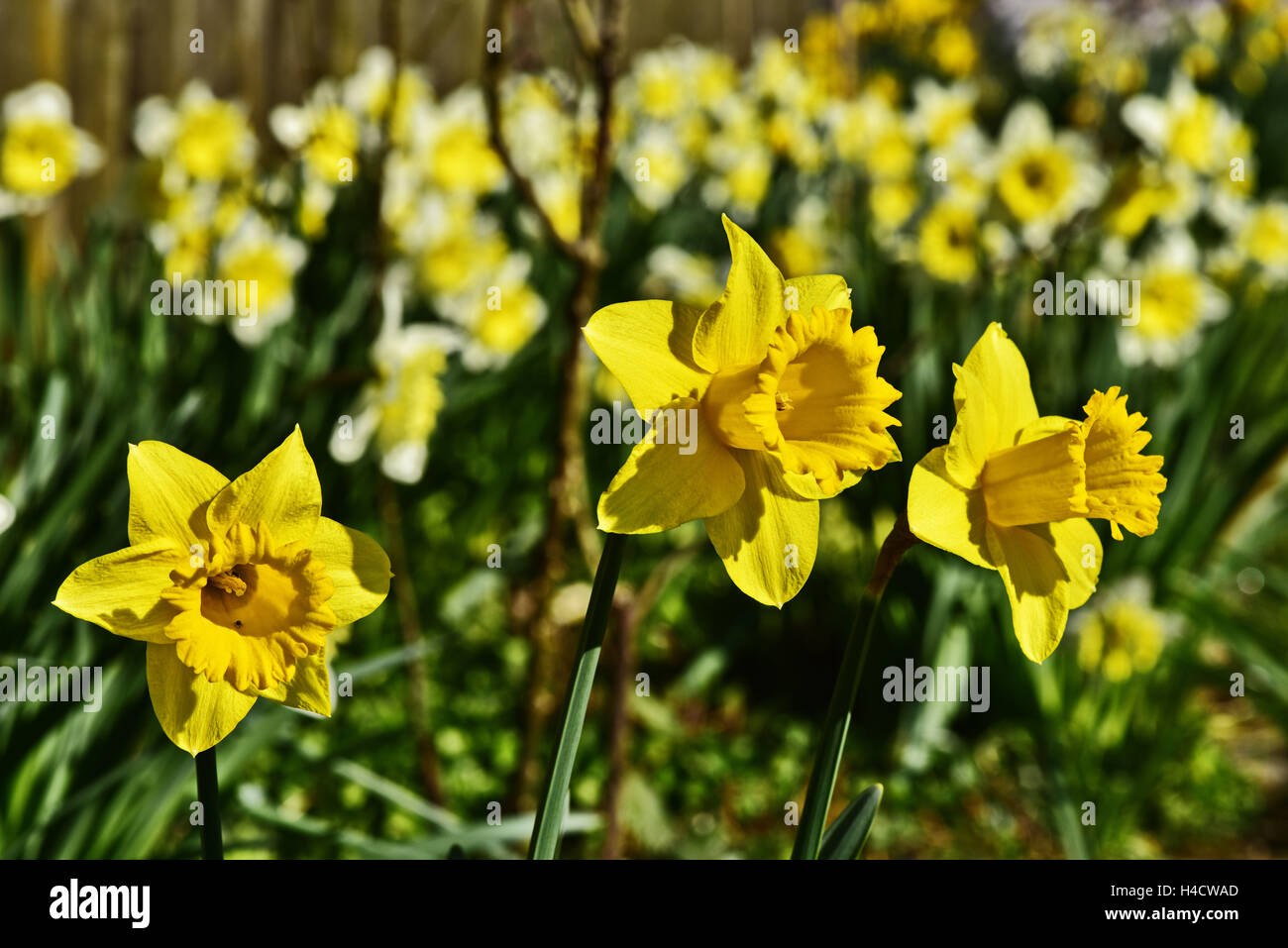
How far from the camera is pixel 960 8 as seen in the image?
Answer: 232 inches

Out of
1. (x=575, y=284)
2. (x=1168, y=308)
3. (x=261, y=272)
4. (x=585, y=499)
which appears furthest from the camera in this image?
(x=1168, y=308)

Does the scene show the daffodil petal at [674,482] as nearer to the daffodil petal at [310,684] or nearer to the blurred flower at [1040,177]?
the daffodil petal at [310,684]

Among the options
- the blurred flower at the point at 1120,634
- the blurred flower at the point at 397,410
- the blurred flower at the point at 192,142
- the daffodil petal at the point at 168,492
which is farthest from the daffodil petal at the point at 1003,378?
the blurred flower at the point at 192,142

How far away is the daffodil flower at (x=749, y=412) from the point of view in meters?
0.69

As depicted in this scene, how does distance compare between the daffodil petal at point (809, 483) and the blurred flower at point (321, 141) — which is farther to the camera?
the blurred flower at point (321, 141)

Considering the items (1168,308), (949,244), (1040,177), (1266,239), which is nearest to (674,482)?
(949,244)

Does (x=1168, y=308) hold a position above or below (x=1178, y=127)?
below

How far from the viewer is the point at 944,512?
699 millimetres

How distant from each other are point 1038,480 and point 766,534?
0.20 metres

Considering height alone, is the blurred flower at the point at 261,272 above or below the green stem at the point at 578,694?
above

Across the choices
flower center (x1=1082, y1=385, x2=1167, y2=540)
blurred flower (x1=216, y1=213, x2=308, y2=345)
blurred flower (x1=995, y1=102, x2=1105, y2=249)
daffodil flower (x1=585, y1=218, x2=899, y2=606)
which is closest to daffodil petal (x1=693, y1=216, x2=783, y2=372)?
daffodil flower (x1=585, y1=218, x2=899, y2=606)

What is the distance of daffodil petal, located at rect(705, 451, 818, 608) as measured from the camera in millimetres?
704

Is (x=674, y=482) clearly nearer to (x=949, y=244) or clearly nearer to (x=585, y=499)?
(x=585, y=499)
